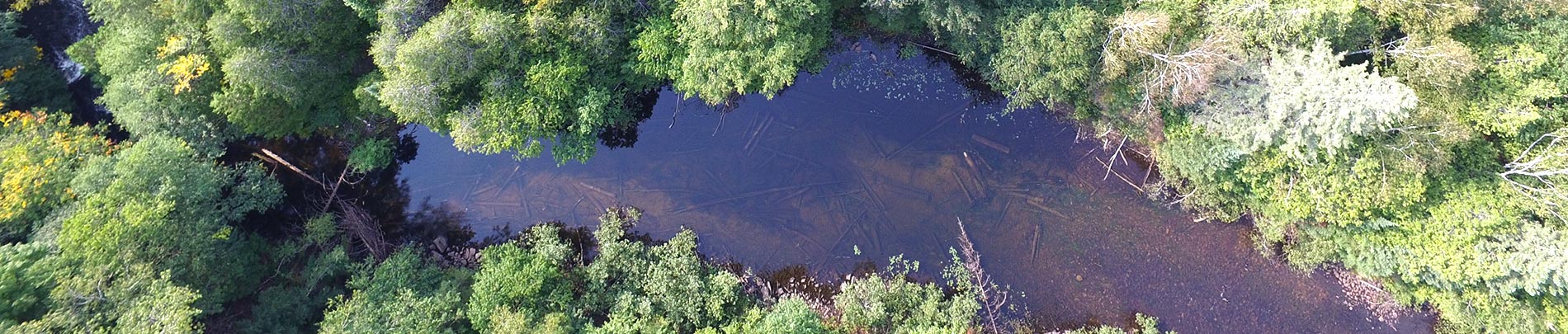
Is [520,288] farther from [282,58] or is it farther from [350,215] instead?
[282,58]

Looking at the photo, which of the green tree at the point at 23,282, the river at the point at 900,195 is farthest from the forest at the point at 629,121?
the river at the point at 900,195

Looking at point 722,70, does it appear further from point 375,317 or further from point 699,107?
point 375,317

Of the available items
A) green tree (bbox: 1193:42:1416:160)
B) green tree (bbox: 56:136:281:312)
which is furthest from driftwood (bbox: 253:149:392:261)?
green tree (bbox: 1193:42:1416:160)

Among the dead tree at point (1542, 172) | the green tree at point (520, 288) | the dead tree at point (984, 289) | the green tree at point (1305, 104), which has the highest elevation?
the green tree at point (1305, 104)

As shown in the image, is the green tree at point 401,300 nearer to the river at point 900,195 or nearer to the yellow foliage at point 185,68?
the river at point 900,195

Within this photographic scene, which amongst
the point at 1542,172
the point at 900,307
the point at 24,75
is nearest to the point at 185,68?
the point at 24,75

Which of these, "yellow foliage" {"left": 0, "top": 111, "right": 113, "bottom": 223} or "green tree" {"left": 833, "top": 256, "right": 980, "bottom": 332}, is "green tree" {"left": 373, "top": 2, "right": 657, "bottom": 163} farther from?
"green tree" {"left": 833, "top": 256, "right": 980, "bottom": 332}

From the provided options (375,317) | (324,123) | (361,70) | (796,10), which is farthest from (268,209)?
(796,10)
